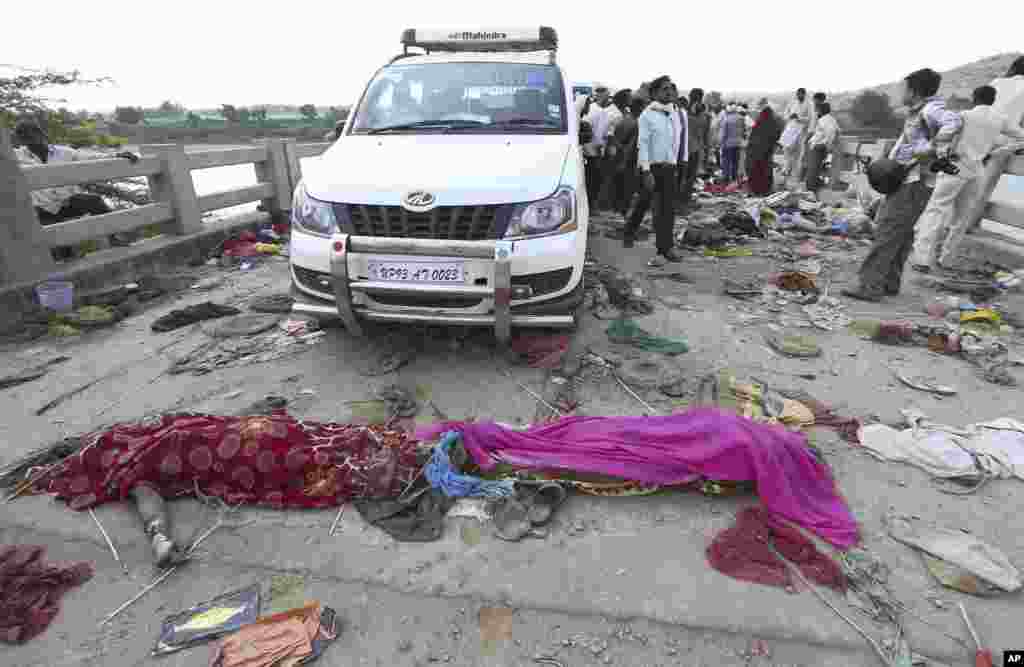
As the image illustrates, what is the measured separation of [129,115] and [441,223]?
2909 centimetres

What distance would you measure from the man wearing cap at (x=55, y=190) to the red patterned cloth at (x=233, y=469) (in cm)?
420

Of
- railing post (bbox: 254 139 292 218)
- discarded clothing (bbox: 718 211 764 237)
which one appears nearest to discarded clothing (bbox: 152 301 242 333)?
railing post (bbox: 254 139 292 218)

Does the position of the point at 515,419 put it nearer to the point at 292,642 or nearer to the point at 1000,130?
the point at 292,642

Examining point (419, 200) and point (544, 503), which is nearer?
point (544, 503)

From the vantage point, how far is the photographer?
16.0ft

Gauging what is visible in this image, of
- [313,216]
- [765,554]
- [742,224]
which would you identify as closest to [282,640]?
[765,554]

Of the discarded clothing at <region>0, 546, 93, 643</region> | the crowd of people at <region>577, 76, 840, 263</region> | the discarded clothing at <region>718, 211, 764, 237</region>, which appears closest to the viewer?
the discarded clothing at <region>0, 546, 93, 643</region>

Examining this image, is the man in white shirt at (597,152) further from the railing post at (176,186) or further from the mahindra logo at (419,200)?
the mahindra logo at (419,200)

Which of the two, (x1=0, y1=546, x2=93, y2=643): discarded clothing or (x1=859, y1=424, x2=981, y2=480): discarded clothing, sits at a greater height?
(x1=859, y1=424, x2=981, y2=480): discarded clothing

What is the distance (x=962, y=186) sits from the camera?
Answer: 21.7 feet

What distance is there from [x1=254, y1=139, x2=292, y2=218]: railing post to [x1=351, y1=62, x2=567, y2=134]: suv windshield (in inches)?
194

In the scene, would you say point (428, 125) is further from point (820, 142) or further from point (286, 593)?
point (820, 142)

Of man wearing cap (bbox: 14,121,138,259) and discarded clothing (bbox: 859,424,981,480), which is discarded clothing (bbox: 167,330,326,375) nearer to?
man wearing cap (bbox: 14,121,138,259)

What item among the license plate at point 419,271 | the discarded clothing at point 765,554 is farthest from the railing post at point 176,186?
the discarded clothing at point 765,554
